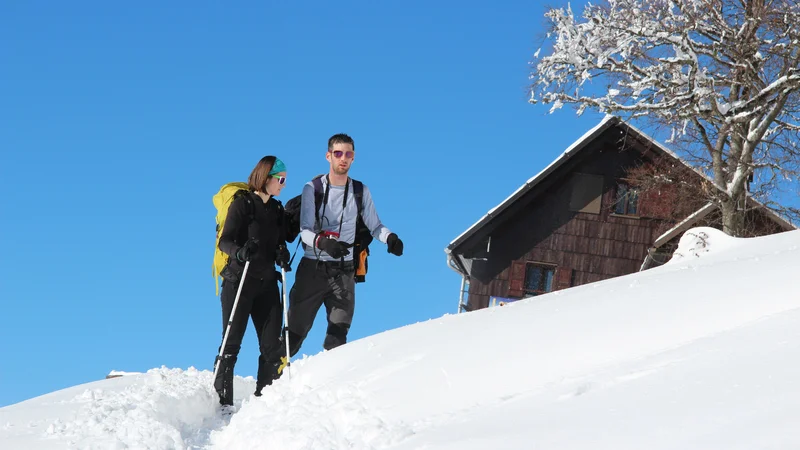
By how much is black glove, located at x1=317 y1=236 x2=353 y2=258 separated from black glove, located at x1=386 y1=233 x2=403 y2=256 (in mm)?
522

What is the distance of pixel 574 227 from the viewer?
20703 mm

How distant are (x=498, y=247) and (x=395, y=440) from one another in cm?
1682

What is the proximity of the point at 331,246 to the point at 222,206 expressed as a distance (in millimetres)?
1109

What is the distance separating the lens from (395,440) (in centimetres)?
425

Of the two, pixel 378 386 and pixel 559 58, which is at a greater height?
pixel 559 58

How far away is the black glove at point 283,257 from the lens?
7094mm

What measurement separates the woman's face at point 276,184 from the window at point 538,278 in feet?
46.4

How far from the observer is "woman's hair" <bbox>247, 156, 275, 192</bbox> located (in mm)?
7176

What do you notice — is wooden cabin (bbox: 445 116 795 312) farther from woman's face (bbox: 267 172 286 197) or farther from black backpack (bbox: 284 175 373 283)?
woman's face (bbox: 267 172 286 197)

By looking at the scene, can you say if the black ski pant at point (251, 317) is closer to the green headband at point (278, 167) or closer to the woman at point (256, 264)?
the woman at point (256, 264)

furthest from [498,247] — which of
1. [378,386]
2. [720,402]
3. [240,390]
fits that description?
[720,402]

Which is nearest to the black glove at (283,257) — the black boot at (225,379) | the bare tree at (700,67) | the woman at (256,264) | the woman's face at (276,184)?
the woman at (256,264)

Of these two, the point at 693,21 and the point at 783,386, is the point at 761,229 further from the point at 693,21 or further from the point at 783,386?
the point at 783,386

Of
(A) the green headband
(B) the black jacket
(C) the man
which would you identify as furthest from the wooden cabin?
(B) the black jacket
